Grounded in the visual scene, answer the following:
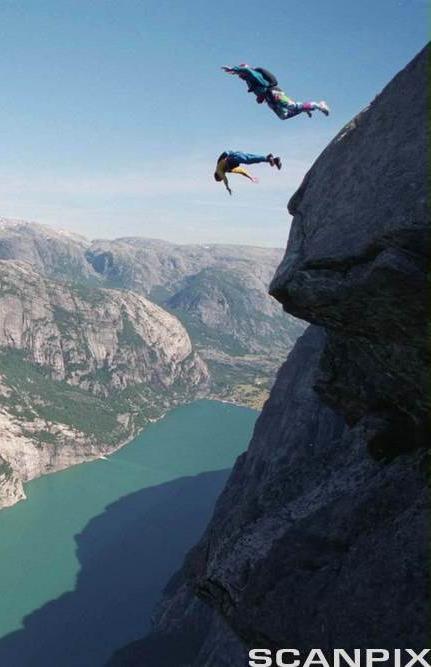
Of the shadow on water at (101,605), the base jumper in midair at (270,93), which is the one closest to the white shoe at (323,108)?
the base jumper in midair at (270,93)

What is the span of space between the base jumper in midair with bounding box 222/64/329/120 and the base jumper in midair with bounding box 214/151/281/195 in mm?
1766

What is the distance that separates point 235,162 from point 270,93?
2903 millimetres

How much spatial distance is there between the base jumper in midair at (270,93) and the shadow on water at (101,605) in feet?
482

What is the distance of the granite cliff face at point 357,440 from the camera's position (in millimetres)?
13125

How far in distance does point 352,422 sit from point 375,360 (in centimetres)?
546

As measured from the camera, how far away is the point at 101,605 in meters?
156

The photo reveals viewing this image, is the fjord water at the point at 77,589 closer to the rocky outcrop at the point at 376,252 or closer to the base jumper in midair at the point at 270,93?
the rocky outcrop at the point at 376,252

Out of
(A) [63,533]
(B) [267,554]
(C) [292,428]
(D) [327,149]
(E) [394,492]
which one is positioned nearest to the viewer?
(E) [394,492]

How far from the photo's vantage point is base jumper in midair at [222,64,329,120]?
19.6 meters

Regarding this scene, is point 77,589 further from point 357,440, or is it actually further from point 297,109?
point 297,109

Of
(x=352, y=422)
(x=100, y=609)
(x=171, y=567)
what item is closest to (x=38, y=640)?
(x=100, y=609)

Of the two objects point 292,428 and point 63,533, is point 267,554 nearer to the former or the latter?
point 292,428

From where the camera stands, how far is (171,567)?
175m

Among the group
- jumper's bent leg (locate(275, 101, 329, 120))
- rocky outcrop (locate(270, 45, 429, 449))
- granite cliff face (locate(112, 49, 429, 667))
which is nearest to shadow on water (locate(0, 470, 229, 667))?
granite cliff face (locate(112, 49, 429, 667))
